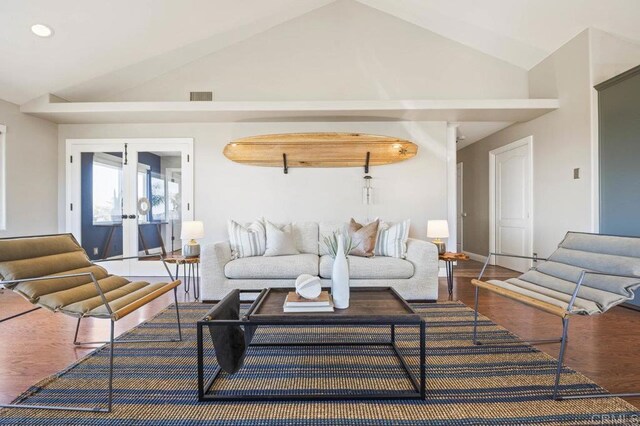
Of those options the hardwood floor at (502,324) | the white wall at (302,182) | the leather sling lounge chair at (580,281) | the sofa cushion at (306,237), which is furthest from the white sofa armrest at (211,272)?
the leather sling lounge chair at (580,281)

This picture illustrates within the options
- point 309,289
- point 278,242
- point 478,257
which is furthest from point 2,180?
point 478,257

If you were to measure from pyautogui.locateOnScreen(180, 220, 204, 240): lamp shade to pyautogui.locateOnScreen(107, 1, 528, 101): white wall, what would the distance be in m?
1.84

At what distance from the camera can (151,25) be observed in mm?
3494

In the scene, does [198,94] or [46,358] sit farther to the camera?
[198,94]

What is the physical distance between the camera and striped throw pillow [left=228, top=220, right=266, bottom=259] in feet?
11.2

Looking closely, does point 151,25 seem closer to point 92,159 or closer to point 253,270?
point 92,159

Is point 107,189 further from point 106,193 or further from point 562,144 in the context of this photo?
point 562,144

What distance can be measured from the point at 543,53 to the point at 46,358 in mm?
5833

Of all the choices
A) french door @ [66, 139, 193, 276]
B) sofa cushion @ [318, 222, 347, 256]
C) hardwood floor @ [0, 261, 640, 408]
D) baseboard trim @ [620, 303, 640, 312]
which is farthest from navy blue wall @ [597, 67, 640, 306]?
french door @ [66, 139, 193, 276]

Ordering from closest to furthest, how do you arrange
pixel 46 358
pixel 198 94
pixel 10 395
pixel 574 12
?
pixel 10 395
pixel 46 358
pixel 574 12
pixel 198 94

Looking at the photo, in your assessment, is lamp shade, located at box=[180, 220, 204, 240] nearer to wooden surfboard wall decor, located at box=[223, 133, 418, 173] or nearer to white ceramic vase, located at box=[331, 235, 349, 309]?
wooden surfboard wall decor, located at box=[223, 133, 418, 173]

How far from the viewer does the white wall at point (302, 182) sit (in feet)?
14.3

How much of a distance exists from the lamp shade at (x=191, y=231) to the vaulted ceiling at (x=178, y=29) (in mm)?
2143

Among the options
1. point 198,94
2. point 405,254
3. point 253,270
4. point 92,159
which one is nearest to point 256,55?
point 198,94
